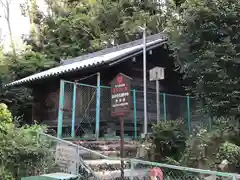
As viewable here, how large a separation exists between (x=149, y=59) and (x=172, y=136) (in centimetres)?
635

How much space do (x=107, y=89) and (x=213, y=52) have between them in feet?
18.8

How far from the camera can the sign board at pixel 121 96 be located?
24.7 ft

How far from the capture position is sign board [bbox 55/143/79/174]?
782 centimetres

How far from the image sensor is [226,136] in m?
8.59

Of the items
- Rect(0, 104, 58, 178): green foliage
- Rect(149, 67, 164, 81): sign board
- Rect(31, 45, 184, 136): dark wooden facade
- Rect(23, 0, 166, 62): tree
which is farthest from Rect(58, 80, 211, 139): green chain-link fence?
Rect(23, 0, 166, 62): tree

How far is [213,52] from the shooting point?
8.51m

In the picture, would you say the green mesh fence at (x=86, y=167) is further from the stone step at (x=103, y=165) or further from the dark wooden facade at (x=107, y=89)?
the dark wooden facade at (x=107, y=89)

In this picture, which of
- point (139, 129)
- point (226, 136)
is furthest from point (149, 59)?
point (226, 136)

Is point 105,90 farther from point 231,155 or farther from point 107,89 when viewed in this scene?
point 231,155

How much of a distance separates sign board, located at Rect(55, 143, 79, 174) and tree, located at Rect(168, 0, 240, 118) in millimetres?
3547

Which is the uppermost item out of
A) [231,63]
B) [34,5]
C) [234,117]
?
[34,5]

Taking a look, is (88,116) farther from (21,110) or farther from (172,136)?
(21,110)

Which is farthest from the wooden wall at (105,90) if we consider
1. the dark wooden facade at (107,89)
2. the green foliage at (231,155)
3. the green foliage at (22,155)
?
the green foliage at (231,155)

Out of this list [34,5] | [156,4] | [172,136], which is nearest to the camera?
[172,136]
